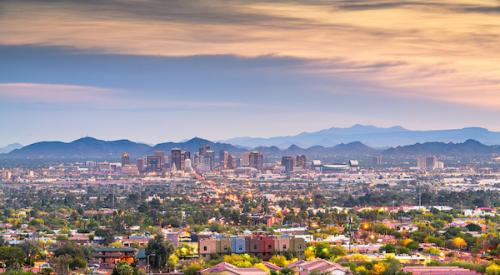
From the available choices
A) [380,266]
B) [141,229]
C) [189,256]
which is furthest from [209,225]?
[380,266]

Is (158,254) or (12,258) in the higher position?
(158,254)

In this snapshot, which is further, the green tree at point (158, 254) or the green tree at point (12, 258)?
the green tree at point (158, 254)

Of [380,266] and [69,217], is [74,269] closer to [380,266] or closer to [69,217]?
[380,266]

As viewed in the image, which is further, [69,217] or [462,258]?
[69,217]

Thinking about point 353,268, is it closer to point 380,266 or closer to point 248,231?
point 380,266

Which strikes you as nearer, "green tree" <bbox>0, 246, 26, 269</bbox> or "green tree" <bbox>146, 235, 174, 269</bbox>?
"green tree" <bbox>0, 246, 26, 269</bbox>

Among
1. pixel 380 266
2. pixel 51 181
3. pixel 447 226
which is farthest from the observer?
pixel 51 181

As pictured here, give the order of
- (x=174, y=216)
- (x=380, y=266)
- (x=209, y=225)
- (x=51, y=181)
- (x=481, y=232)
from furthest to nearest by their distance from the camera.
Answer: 1. (x=51, y=181)
2. (x=174, y=216)
3. (x=209, y=225)
4. (x=481, y=232)
5. (x=380, y=266)

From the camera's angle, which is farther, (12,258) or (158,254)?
(158,254)

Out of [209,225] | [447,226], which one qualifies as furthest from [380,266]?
[209,225]
